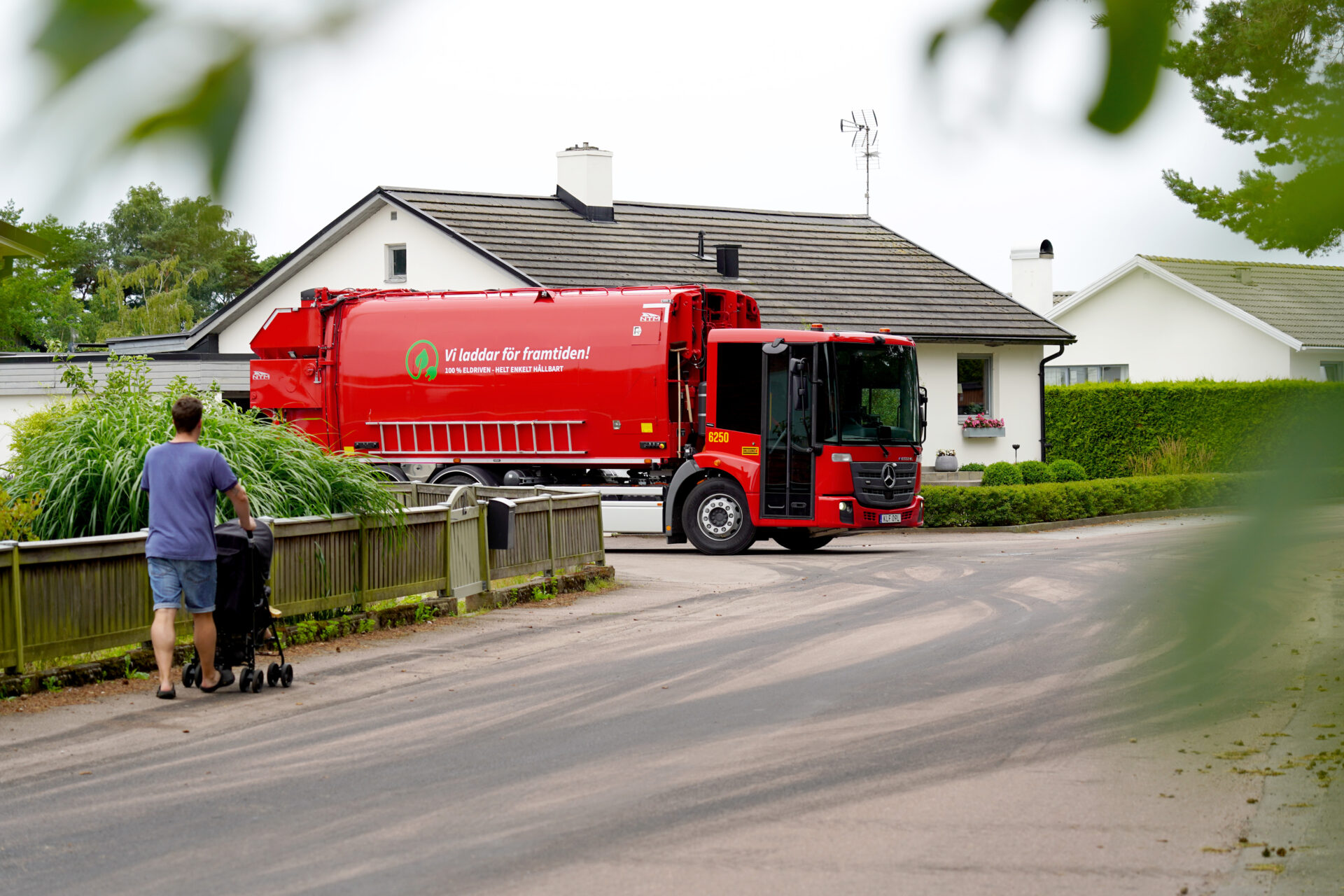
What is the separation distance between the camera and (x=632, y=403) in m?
19.2

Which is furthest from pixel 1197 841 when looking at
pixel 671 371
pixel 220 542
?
pixel 671 371

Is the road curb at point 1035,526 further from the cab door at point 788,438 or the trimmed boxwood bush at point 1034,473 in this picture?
the cab door at point 788,438

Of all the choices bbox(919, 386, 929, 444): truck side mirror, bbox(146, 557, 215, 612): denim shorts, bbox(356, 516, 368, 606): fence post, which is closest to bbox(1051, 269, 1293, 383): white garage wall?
bbox(146, 557, 215, 612): denim shorts

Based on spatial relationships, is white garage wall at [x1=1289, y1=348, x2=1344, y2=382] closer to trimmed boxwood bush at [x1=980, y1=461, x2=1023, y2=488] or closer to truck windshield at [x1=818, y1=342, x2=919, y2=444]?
truck windshield at [x1=818, y1=342, x2=919, y2=444]

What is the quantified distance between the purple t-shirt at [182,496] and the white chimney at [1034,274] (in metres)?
7.62

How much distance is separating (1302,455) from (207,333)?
105 centimetres

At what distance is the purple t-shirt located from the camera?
8344 millimetres

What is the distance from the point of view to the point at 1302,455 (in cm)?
85

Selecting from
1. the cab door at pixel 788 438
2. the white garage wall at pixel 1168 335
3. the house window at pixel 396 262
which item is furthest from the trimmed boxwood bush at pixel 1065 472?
the white garage wall at pixel 1168 335

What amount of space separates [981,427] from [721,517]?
35.2 ft

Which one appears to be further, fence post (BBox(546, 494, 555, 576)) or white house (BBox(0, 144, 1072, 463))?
fence post (BBox(546, 494, 555, 576))

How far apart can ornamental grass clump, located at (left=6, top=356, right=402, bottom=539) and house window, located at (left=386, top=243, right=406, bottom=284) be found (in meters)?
7.32

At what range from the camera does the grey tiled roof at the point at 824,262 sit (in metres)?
1.71

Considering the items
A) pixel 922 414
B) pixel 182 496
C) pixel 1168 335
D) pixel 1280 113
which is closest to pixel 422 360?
pixel 922 414
